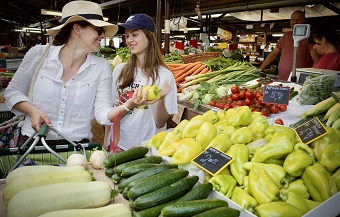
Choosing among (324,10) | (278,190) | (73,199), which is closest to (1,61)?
(73,199)

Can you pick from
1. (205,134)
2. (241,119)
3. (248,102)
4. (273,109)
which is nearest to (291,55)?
(248,102)

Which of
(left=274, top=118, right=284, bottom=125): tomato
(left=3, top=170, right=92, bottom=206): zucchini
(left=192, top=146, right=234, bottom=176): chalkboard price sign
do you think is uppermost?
(left=192, top=146, right=234, bottom=176): chalkboard price sign

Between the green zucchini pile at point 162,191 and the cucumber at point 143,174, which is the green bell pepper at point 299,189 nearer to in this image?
the green zucchini pile at point 162,191

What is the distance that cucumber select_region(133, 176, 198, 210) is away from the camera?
1468 mm

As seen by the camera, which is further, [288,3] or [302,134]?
[288,3]

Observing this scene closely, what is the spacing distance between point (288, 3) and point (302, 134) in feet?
21.0

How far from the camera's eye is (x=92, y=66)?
2648mm

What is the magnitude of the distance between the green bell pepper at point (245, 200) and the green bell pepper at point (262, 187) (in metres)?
0.03

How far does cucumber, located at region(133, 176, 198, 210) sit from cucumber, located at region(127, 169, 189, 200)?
4 centimetres

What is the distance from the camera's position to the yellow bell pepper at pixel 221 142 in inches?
75.9

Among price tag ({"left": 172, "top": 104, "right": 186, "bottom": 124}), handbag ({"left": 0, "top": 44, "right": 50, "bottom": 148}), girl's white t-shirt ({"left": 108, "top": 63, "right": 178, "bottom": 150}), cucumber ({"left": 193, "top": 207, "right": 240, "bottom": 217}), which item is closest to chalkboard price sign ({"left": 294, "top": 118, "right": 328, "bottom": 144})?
cucumber ({"left": 193, "top": 207, "right": 240, "bottom": 217})

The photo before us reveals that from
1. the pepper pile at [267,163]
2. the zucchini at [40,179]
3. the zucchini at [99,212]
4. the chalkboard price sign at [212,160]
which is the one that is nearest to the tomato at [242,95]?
the pepper pile at [267,163]

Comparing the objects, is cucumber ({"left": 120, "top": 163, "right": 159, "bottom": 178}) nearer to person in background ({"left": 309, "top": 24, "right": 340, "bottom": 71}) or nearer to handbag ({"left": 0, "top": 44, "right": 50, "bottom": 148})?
handbag ({"left": 0, "top": 44, "right": 50, "bottom": 148})

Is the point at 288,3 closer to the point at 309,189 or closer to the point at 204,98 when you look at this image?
the point at 204,98
